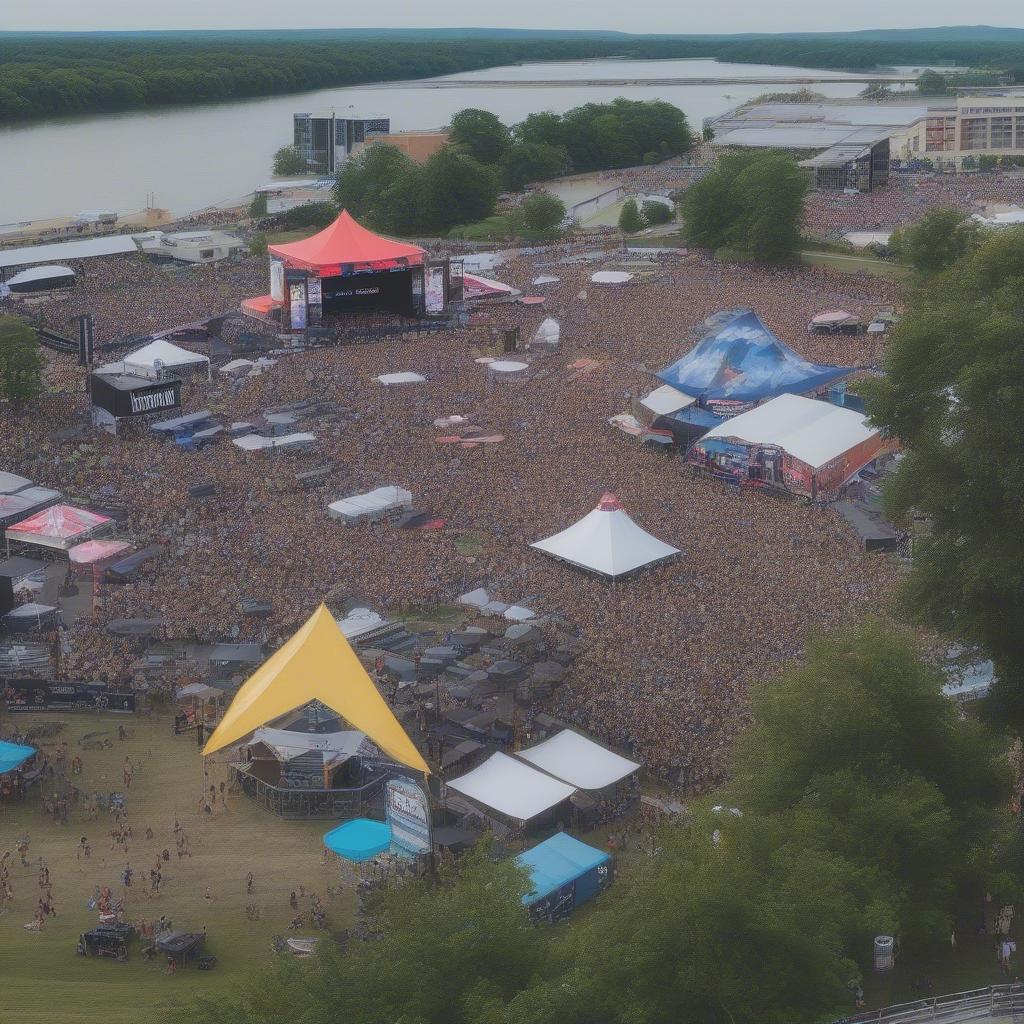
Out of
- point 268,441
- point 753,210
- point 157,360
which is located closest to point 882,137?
point 753,210

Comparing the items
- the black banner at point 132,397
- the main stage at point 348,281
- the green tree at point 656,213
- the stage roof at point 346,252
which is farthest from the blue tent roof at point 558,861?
the green tree at point 656,213

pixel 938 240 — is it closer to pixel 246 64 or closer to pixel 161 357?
pixel 161 357

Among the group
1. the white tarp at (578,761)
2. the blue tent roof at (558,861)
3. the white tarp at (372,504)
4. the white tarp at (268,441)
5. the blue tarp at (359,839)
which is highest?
the white tarp at (268,441)

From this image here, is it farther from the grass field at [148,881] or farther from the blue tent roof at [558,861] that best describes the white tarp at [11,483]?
the blue tent roof at [558,861]

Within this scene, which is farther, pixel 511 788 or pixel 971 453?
pixel 511 788

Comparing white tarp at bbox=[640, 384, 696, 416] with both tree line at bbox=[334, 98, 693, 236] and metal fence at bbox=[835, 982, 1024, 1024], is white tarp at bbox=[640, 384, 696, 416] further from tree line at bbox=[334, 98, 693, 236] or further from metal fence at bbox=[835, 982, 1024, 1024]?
tree line at bbox=[334, 98, 693, 236]

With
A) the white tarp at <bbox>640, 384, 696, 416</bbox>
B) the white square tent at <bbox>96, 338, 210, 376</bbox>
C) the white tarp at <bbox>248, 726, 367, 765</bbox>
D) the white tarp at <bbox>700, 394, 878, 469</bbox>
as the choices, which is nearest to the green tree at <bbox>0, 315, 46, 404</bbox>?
the white square tent at <bbox>96, 338, 210, 376</bbox>
